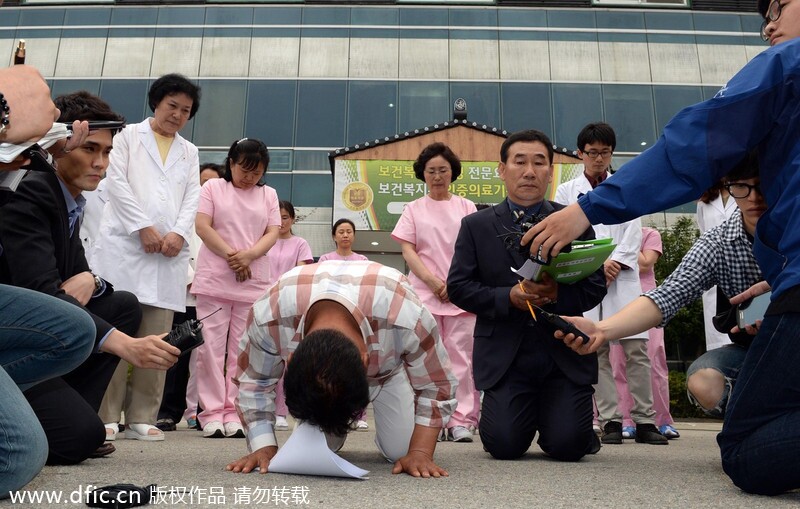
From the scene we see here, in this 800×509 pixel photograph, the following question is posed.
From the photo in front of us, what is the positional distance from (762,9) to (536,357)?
1.86 metres

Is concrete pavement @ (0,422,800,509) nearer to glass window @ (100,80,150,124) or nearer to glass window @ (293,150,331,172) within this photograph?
glass window @ (293,150,331,172)

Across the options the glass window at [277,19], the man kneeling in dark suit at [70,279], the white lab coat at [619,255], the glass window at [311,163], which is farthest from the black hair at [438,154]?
the glass window at [277,19]

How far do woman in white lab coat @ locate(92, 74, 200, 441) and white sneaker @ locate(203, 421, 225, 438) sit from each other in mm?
399

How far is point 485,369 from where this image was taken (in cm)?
372

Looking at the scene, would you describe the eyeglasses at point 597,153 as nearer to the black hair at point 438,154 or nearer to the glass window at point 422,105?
the black hair at point 438,154

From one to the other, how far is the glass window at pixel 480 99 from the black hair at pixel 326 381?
17.1m

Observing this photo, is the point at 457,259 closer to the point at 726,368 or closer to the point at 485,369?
the point at 485,369

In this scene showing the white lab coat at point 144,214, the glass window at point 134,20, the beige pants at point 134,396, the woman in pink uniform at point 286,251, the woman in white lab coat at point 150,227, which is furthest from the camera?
the glass window at point 134,20

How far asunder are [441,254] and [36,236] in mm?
2939

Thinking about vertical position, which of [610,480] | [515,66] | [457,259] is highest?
[515,66]

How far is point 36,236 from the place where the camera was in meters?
3.03

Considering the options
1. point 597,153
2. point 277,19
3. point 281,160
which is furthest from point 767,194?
point 277,19

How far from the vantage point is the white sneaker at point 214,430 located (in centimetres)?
459

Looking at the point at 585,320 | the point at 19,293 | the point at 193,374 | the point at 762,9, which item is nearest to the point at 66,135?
the point at 19,293
